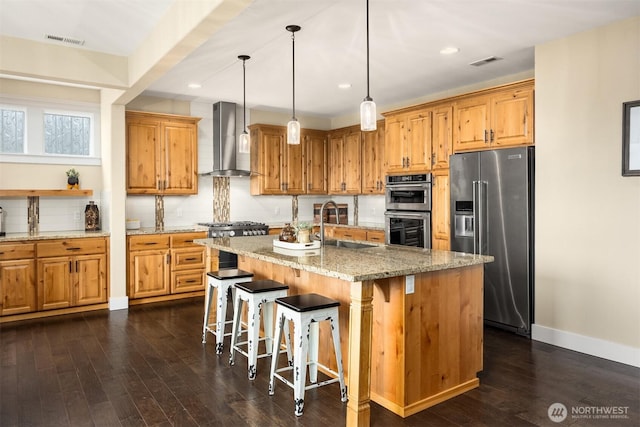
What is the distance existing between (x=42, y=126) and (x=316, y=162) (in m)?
3.89

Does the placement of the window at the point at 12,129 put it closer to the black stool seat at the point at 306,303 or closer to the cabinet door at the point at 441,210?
the black stool seat at the point at 306,303

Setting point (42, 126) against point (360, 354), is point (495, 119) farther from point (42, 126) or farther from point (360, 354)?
point (42, 126)

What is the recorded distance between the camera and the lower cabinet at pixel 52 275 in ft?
15.4

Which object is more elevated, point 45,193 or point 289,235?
point 45,193

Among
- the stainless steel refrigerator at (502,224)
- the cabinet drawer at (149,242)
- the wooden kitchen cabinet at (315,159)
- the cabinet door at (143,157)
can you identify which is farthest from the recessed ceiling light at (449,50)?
the cabinet drawer at (149,242)

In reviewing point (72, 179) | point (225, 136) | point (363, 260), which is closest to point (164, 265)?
point (72, 179)

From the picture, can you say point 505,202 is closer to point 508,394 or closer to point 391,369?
point 508,394

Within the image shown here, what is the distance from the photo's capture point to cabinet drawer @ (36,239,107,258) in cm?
484

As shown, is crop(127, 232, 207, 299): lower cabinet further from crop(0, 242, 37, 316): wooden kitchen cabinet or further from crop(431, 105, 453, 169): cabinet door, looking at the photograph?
crop(431, 105, 453, 169): cabinet door

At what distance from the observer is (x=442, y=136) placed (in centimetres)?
502

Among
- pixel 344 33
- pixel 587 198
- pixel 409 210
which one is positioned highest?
pixel 344 33

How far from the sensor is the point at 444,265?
271cm

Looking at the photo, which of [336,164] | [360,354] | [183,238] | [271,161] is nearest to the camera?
[360,354]

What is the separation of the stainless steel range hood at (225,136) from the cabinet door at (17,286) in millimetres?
2523
